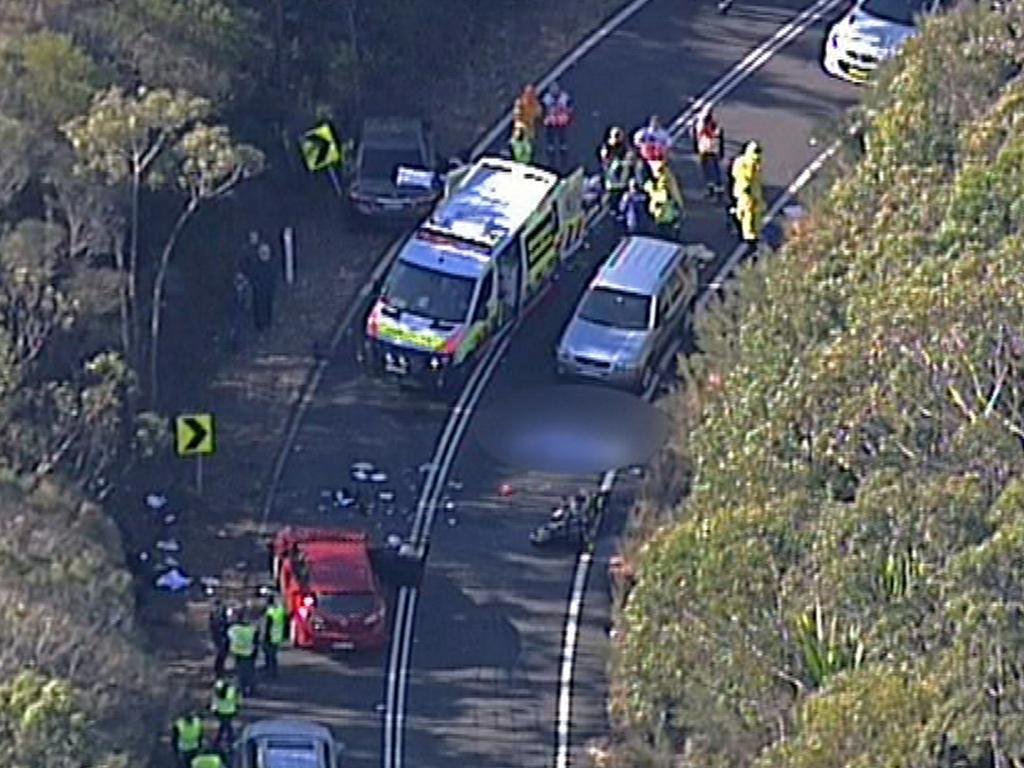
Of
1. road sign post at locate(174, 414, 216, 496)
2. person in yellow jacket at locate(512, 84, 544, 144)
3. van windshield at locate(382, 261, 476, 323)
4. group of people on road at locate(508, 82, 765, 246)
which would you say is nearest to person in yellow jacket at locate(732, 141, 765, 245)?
A: group of people on road at locate(508, 82, 765, 246)

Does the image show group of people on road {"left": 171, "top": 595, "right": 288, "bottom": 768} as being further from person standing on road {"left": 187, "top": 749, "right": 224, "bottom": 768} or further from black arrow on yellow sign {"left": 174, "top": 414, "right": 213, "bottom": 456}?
black arrow on yellow sign {"left": 174, "top": 414, "right": 213, "bottom": 456}

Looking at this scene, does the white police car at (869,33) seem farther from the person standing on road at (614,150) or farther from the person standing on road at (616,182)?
the person standing on road at (616,182)

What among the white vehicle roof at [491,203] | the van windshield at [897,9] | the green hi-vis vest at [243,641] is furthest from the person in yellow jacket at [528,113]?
the green hi-vis vest at [243,641]

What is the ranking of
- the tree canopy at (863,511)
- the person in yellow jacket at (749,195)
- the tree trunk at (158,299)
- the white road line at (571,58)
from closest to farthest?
the tree canopy at (863,511) < the tree trunk at (158,299) < the person in yellow jacket at (749,195) < the white road line at (571,58)

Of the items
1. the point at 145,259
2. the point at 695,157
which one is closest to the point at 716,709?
the point at 145,259

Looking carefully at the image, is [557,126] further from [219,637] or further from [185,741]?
[185,741]

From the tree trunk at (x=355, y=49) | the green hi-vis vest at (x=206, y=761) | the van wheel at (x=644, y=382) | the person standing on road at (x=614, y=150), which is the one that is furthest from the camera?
the tree trunk at (x=355, y=49)
